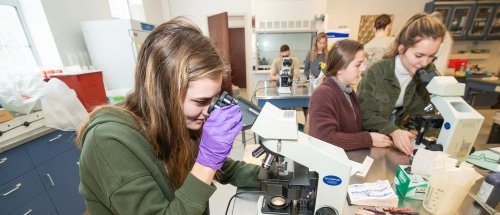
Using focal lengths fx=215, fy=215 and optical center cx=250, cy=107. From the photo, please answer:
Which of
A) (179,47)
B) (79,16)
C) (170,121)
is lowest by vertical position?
(170,121)

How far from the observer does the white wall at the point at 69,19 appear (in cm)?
228

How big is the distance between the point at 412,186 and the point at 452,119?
38 centimetres

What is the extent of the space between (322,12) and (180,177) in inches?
171

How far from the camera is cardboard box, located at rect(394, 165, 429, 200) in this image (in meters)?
0.79

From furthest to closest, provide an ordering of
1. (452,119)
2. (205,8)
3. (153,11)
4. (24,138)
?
(205,8)
(153,11)
(24,138)
(452,119)

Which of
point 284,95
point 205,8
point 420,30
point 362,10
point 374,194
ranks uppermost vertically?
point 205,8

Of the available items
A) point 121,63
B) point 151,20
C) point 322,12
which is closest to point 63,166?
point 121,63

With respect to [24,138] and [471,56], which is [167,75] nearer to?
[24,138]

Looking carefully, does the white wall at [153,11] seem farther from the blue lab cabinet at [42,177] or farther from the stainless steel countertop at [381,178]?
the stainless steel countertop at [381,178]

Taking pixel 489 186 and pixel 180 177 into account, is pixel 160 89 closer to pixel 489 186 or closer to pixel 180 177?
pixel 180 177

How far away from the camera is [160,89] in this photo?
637mm

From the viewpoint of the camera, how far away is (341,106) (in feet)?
4.04

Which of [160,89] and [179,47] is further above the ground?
[179,47]

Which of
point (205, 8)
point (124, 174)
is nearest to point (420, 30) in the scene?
point (124, 174)
